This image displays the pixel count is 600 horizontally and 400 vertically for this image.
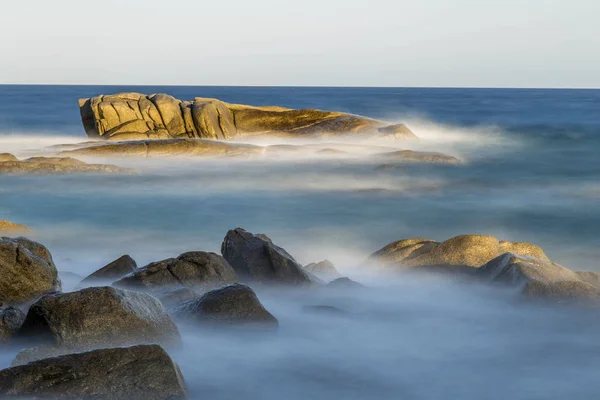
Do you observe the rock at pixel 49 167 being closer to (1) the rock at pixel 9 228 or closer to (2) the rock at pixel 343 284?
(1) the rock at pixel 9 228

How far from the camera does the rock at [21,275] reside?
731 cm

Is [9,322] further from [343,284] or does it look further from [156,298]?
[343,284]

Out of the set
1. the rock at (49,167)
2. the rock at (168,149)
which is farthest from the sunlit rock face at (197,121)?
the rock at (49,167)

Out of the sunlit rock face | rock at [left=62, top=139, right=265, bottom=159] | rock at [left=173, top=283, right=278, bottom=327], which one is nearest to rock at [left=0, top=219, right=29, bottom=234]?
rock at [left=173, top=283, right=278, bottom=327]

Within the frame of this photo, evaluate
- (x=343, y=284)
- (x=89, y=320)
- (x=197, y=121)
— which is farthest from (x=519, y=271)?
(x=197, y=121)

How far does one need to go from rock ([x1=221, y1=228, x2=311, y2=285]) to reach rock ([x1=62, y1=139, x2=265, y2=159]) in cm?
1818

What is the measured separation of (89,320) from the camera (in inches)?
241

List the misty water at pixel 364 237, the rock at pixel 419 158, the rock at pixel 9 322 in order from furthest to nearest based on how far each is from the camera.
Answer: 1. the rock at pixel 419 158
2. the misty water at pixel 364 237
3. the rock at pixel 9 322

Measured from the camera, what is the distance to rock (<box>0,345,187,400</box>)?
5227mm

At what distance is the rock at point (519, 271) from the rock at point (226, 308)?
310cm

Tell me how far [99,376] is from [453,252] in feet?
20.6

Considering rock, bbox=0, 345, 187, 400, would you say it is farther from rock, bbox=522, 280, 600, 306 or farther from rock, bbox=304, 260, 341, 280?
rock, bbox=304, 260, 341, 280

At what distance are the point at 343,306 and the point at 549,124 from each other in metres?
42.2

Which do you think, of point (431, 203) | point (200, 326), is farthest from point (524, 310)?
point (431, 203)
